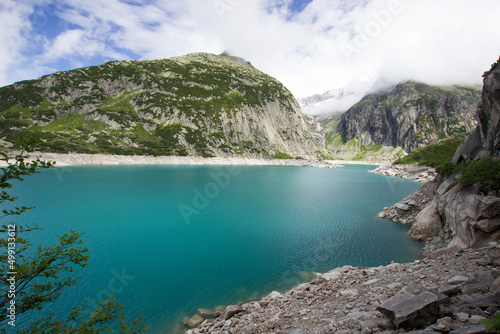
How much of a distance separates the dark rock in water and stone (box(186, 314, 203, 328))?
10.3 metres

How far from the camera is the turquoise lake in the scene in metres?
16.6

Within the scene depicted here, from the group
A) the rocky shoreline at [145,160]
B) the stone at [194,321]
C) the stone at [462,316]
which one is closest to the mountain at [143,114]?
the rocky shoreline at [145,160]

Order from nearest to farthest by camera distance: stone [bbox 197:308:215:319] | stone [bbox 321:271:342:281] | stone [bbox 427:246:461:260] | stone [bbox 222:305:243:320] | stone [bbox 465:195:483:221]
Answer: stone [bbox 222:305:243:320], stone [bbox 197:308:215:319], stone [bbox 321:271:342:281], stone [bbox 427:246:461:260], stone [bbox 465:195:483:221]

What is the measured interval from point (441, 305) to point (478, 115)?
95.9ft

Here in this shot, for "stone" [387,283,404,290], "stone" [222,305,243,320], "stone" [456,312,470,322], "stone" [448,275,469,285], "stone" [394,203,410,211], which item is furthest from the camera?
"stone" [394,203,410,211]

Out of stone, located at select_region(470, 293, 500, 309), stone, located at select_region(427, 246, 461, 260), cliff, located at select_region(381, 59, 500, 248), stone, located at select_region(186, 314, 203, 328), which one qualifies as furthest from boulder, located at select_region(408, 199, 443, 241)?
stone, located at select_region(186, 314, 203, 328)

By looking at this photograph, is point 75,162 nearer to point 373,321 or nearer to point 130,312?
point 130,312

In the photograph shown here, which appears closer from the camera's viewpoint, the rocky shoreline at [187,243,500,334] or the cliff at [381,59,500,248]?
the rocky shoreline at [187,243,500,334]

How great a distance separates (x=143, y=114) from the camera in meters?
156

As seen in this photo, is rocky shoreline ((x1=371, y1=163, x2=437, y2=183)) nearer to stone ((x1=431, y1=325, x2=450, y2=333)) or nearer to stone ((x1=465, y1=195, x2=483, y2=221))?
stone ((x1=465, y1=195, x2=483, y2=221))

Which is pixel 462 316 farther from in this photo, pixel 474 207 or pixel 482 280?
pixel 474 207

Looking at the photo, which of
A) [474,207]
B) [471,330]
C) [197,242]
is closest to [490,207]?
[474,207]

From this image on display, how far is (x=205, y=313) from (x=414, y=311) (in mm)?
11704

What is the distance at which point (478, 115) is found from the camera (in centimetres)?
2667
